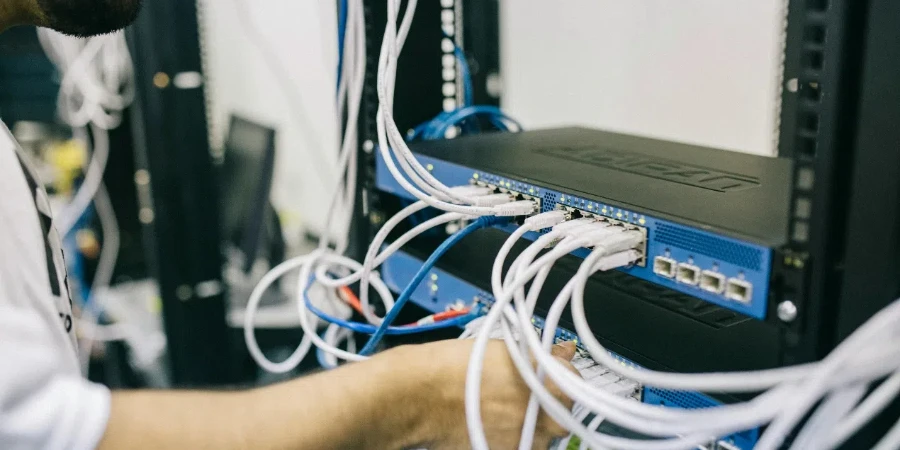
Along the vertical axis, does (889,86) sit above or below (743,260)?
above

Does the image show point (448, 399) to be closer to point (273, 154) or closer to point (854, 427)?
Answer: point (854, 427)

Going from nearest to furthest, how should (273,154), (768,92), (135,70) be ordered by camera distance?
(768,92) < (135,70) < (273,154)

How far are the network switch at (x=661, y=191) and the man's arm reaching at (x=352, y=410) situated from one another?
0.11 meters

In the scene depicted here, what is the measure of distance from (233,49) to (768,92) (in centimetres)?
135

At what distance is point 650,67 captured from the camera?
94 centimetres

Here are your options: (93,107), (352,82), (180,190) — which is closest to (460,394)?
(352,82)

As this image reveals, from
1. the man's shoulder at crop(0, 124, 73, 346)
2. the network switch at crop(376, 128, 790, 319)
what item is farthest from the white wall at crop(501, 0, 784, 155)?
the man's shoulder at crop(0, 124, 73, 346)

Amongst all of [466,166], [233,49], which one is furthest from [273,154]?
[466,166]

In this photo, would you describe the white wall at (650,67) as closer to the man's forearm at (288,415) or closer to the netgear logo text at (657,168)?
the netgear logo text at (657,168)

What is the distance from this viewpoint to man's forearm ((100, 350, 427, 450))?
0.41m

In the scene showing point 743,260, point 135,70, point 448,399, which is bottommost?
point 448,399

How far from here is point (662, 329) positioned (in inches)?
19.8

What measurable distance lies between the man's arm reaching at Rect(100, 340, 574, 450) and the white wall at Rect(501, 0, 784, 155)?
485 millimetres

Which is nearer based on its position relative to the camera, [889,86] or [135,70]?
[889,86]
